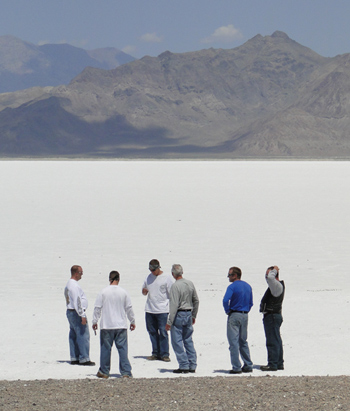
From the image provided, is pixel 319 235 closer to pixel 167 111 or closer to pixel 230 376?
Result: pixel 230 376

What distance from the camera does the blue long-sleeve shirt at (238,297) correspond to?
298 inches

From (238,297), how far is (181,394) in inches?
66.9

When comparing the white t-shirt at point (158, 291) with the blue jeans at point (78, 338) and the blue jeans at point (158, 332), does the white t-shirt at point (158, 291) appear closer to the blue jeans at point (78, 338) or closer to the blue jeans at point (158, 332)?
the blue jeans at point (158, 332)

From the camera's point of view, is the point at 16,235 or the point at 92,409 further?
the point at 16,235

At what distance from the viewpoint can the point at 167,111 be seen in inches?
7288

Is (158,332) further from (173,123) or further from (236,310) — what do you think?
(173,123)

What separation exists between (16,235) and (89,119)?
155m

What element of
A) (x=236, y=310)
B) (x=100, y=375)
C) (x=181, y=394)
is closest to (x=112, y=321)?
(x=100, y=375)

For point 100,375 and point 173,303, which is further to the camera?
point 173,303

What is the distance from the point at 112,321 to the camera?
24.0 ft

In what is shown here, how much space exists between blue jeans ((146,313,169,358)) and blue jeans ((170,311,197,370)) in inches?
21.6

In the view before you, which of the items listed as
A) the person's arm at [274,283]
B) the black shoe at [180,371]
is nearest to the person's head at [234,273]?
the person's arm at [274,283]

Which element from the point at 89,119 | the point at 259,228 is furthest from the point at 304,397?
the point at 89,119

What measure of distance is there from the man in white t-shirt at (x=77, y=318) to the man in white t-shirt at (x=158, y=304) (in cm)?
73
